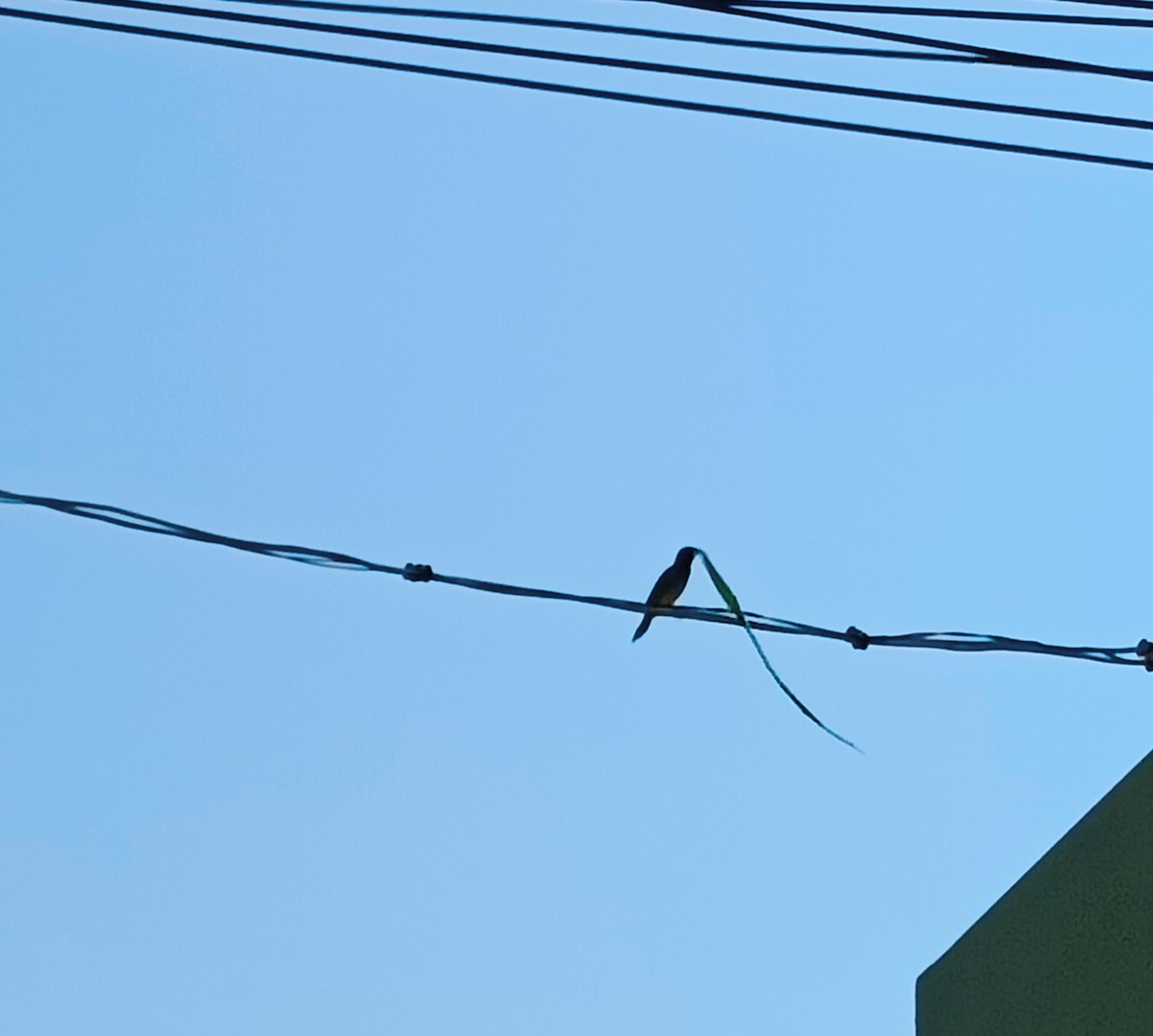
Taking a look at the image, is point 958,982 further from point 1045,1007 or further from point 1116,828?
point 1116,828

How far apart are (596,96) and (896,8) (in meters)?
0.68

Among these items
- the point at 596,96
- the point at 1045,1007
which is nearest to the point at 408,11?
the point at 596,96

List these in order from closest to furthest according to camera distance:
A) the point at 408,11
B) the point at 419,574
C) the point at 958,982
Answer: the point at 408,11 < the point at 419,574 < the point at 958,982

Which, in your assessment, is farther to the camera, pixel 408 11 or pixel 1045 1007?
pixel 1045 1007

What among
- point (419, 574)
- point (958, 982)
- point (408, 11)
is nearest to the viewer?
point (408, 11)

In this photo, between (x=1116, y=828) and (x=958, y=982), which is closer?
(x=1116, y=828)

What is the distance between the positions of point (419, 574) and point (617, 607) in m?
0.47

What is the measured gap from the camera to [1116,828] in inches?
193

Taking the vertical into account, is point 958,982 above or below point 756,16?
below

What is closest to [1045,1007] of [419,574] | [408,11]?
[419,574]

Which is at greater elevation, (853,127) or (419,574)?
(853,127)

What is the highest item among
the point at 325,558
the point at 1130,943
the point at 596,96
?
the point at 596,96

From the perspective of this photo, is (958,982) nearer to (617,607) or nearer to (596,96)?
(617,607)

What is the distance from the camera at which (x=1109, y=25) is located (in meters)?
4.71
